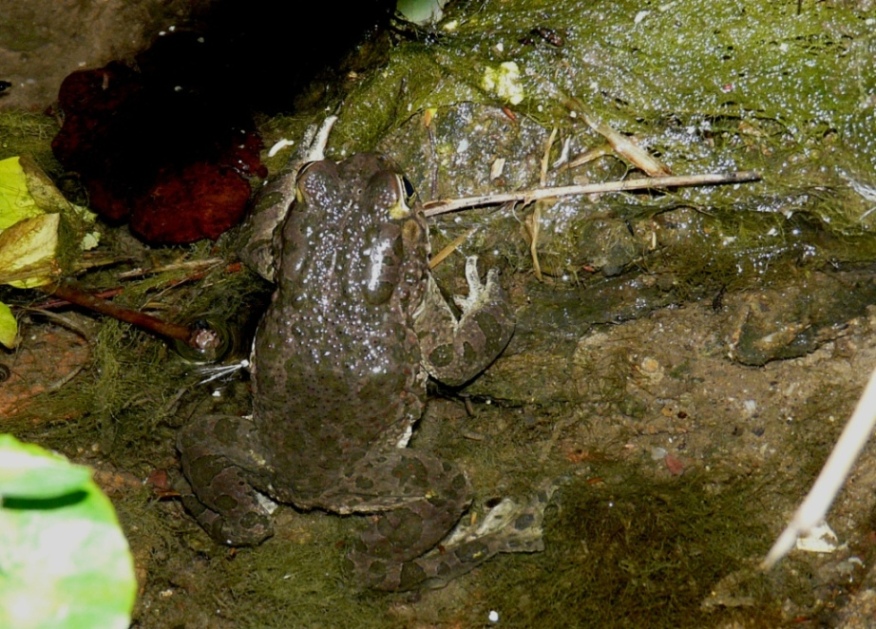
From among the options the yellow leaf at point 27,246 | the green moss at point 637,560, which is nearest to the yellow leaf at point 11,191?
the yellow leaf at point 27,246

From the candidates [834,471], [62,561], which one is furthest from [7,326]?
[834,471]

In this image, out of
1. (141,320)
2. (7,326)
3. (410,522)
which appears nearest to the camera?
(410,522)

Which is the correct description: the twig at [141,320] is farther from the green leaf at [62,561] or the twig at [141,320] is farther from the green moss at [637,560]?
the green leaf at [62,561]

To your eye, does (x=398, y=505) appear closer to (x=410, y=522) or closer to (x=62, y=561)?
(x=410, y=522)

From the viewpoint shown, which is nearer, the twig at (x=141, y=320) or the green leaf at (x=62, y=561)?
the green leaf at (x=62, y=561)

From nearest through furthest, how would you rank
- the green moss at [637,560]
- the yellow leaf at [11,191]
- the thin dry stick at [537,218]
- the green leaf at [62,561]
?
the green leaf at [62,561]
the green moss at [637,560]
the thin dry stick at [537,218]
the yellow leaf at [11,191]
